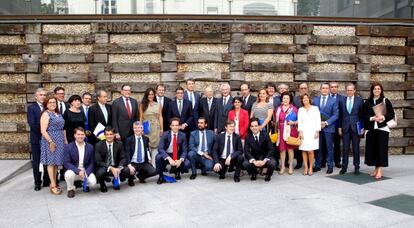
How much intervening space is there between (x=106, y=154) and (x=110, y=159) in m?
0.12

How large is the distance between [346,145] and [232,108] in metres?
2.53

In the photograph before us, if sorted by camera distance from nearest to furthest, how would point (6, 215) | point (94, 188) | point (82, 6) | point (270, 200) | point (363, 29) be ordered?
point (6, 215)
point (270, 200)
point (94, 188)
point (82, 6)
point (363, 29)

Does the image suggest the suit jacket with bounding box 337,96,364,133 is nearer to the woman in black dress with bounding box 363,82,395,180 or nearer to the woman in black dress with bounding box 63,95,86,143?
the woman in black dress with bounding box 363,82,395,180

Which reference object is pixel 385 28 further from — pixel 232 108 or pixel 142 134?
pixel 142 134

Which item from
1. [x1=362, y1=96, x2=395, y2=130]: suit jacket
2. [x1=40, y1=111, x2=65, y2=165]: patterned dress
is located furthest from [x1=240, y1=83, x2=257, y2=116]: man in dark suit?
[x1=40, y1=111, x2=65, y2=165]: patterned dress

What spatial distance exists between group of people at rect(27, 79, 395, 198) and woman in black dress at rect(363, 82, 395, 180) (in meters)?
0.02

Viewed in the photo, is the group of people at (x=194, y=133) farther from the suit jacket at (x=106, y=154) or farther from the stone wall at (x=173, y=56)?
the stone wall at (x=173, y=56)

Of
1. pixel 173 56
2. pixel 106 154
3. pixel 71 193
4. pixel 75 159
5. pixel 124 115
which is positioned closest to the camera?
pixel 71 193

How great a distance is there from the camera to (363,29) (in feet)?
30.9

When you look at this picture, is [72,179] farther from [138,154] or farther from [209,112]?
[209,112]

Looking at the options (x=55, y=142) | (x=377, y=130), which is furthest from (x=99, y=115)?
(x=377, y=130)

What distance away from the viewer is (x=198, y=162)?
7.18 m

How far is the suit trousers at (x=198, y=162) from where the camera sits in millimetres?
7055

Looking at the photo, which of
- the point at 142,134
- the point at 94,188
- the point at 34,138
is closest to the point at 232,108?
the point at 142,134
